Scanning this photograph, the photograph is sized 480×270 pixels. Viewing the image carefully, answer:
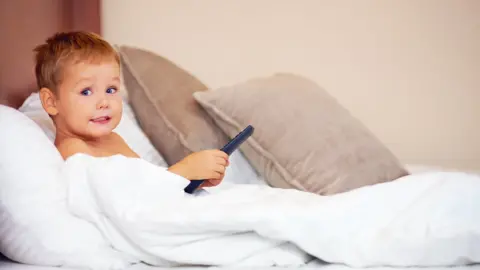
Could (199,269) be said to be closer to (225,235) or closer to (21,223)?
(225,235)

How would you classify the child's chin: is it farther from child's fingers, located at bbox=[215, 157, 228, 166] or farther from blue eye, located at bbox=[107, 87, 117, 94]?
child's fingers, located at bbox=[215, 157, 228, 166]

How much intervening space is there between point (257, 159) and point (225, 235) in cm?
45

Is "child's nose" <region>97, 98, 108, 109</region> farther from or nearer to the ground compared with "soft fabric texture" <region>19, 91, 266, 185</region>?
farther from the ground

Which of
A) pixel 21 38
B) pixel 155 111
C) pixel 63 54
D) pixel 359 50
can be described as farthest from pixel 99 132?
pixel 359 50

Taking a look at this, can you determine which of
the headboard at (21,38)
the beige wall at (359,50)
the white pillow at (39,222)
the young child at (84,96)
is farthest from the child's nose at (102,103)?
the beige wall at (359,50)

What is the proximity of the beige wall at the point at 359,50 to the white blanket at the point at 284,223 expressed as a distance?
104 cm

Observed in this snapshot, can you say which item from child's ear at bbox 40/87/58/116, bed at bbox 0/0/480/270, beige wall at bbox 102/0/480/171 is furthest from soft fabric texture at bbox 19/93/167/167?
beige wall at bbox 102/0/480/171

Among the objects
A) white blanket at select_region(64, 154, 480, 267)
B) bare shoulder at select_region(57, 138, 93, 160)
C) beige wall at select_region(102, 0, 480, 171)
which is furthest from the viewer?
beige wall at select_region(102, 0, 480, 171)

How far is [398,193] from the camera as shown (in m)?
0.78

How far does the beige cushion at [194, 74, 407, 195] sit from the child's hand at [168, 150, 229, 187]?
233mm

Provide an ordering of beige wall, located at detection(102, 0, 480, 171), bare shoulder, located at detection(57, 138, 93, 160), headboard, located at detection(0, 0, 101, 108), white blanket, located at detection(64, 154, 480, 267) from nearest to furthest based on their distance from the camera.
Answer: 1. white blanket, located at detection(64, 154, 480, 267)
2. bare shoulder, located at detection(57, 138, 93, 160)
3. headboard, located at detection(0, 0, 101, 108)
4. beige wall, located at detection(102, 0, 480, 171)

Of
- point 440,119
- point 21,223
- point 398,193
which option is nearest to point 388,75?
point 440,119

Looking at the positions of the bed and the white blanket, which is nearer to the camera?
the white blanket

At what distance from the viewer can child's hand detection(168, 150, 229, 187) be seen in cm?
92
